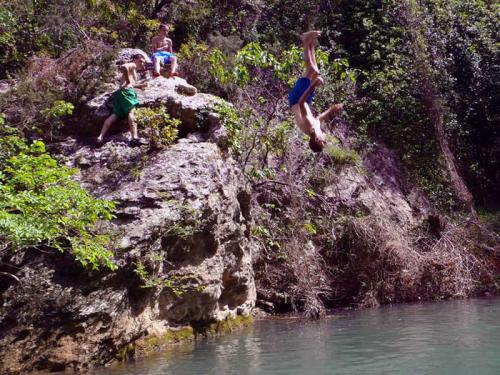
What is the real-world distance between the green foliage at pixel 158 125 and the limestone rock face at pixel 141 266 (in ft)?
0.64

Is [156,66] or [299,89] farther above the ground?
[156,66]

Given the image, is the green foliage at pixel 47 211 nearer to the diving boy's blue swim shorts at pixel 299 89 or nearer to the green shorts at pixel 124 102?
the diving boy's blue swim shorts at pixel 299 89

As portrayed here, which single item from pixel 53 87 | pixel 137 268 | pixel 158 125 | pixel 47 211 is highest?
pixel 53 87

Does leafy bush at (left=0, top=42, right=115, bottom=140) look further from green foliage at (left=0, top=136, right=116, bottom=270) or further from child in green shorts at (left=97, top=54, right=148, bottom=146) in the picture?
green foliage at (left=0, top=136, right=116, bottom=270)

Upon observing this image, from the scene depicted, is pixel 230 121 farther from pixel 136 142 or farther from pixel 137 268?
pixel 137 268

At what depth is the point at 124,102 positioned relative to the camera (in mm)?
10586

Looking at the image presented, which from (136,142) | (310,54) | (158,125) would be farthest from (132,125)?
(310,54)

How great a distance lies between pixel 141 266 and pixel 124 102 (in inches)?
140

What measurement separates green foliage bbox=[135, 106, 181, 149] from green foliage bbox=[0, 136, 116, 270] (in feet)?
8.89

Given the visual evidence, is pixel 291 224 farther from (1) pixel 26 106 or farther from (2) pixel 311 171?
(1) pixel 26 106

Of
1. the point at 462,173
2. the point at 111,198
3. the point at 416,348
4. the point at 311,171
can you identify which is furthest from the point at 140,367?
the point at 462,173

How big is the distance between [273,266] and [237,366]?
5.42 meters

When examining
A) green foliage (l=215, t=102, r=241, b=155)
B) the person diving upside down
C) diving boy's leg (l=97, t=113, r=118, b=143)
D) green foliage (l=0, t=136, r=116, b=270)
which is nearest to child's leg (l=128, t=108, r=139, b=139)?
diving boy's leg (l=97, t=113, r=118, b=143)

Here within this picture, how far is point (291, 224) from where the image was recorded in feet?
42.5
